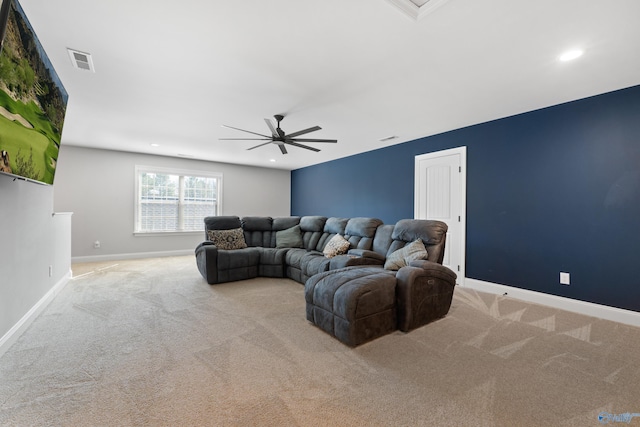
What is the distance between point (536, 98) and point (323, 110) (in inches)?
102

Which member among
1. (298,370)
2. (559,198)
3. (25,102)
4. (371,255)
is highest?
(25,102)

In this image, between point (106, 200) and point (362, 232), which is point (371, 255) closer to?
point (362, 232)

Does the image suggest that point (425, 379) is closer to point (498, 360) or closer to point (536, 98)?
point (498, 360)

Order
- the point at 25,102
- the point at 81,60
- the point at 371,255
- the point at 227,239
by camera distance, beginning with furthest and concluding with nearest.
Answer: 1. the point at 227,239
2. the point at 371,255
3. the point at 81,60
4. the point at 25,102

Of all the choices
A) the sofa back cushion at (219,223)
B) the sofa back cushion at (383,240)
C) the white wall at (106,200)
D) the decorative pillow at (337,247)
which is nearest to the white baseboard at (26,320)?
the sofa back cushion at (219,223)

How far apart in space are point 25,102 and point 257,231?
3667 mm

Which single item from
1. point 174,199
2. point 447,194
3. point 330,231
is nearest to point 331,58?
point 330,231

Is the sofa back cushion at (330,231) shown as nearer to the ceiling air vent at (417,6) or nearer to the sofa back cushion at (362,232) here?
the sofa back cushion at (362,232)

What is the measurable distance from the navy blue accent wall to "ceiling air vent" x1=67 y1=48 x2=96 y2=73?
15.6ft

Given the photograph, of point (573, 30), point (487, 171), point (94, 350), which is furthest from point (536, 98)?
point (94, 350)

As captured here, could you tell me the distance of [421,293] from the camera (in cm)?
264

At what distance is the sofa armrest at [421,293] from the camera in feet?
8.34

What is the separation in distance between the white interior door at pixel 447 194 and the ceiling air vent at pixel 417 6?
9.65 feet

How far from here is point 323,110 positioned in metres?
3.65
